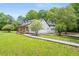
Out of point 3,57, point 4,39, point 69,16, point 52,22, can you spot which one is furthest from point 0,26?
point 69,16

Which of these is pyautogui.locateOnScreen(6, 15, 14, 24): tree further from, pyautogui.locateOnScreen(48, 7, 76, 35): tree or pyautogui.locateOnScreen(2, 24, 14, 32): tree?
pyautogui.locateOnScreen(48, 7, 76, 35): tree

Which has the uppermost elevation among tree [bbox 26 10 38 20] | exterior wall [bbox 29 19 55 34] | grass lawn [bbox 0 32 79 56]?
tree [bbox 26 10 38 20]

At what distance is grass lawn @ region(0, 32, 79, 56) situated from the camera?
4648 millimetres

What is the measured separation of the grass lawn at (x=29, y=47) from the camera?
4648 mm

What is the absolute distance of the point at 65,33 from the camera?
4871mm

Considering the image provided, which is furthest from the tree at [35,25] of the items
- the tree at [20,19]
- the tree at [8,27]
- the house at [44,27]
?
the tree at [8,27]

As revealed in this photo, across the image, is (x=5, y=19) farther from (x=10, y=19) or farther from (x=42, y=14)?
(x=42, y=14)

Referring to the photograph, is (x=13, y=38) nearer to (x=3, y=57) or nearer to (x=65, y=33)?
(x=3, y=57)

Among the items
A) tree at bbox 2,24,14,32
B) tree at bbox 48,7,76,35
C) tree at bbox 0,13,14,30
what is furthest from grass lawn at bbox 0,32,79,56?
tree at bbox 48,7,76,35

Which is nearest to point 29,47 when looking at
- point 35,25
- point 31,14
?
point 35,25

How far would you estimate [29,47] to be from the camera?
185 inches

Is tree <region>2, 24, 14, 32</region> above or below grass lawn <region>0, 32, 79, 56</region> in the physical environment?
above

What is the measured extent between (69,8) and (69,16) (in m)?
0.14

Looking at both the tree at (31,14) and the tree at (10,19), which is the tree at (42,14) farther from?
the tree at (10,19)
